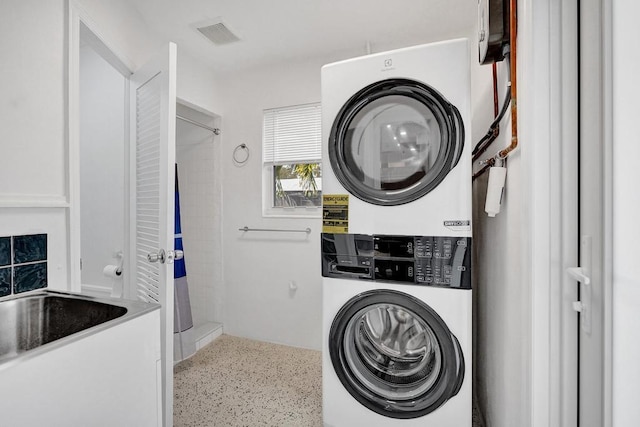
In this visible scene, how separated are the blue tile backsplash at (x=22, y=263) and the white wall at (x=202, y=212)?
1.70 m

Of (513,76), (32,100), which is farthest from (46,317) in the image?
(513,76)

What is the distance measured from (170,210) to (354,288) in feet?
3.30

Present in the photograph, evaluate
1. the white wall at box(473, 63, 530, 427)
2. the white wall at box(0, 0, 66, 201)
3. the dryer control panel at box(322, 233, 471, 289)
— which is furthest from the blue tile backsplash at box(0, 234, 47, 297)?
the white wall at box(473, 63, 530, 427)

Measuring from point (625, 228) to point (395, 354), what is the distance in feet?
4.01

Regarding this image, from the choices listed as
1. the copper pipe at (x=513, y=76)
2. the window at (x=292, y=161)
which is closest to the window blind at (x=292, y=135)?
the window at (x=292, y=161)

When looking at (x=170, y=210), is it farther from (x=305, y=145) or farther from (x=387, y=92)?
(x=305, y=145)

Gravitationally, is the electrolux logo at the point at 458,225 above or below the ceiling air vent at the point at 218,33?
below

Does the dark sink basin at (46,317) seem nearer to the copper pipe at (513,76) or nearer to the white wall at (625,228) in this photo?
the white wall at (625,228)

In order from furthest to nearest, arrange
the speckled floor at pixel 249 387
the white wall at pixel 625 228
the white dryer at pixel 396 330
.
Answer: the speckled floor at pixel 249 387
the white dryer at pixel 396 330
the white wall at pixel 625 228

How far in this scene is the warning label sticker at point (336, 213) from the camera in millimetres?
1603

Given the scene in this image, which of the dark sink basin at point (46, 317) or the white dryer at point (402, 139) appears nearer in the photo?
the dark sink basin at point (46, 317)

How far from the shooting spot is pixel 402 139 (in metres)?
1.53

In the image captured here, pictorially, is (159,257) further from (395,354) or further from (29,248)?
(395,354)

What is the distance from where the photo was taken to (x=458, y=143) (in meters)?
1.39
